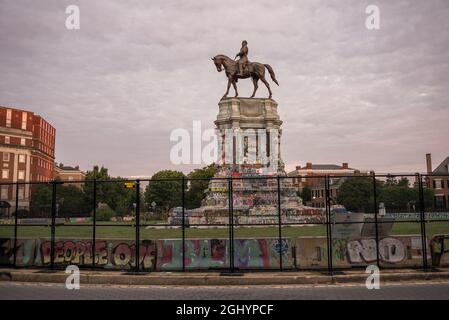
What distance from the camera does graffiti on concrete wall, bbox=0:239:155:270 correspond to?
623 inches

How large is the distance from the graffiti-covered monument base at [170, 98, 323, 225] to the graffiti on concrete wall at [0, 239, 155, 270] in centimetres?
2411

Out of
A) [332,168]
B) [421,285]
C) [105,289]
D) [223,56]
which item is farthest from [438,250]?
[332,168]

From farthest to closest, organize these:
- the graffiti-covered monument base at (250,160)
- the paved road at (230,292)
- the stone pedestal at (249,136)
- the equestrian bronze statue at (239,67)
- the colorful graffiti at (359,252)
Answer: the equestrian bronze statue at (239,67) < the stone pedestal at (249,136) < the graffiti-covered monument base at (250,160) < the colorful graffiti at (359,252) < the paved road at (230,292)

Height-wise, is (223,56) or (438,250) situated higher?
(223,56)

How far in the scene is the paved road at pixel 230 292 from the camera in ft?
37.9

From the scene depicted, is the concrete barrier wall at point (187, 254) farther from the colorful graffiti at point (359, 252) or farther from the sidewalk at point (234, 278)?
the sidewalk at point (234, 278)

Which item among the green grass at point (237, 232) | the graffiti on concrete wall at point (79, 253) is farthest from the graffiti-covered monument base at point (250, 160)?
the graffiti on concrete wall at point (79, 253)

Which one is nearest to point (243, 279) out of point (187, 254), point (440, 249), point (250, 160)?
point (187, 254)

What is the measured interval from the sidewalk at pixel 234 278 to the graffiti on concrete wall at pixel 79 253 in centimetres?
118

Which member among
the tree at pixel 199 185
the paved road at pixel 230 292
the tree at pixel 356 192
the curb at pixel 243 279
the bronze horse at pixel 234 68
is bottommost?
the paved road at pixel 230 292

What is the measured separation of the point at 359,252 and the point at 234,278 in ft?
17.3
